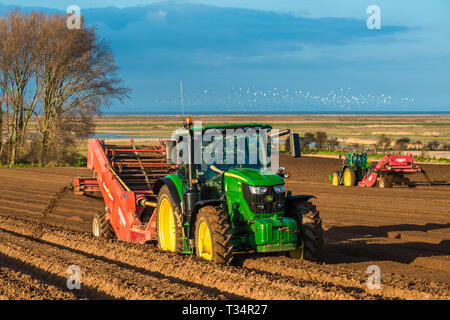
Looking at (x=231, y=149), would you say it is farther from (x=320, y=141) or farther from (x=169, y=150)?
(x=320, y=141)

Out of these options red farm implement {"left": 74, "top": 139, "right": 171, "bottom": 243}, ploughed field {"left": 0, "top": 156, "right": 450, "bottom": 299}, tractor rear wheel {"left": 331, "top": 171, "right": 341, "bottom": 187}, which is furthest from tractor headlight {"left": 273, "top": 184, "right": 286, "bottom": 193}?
tractor rear wheel {"left": 331, "top": 171, "right": 341, "bottom": 187}

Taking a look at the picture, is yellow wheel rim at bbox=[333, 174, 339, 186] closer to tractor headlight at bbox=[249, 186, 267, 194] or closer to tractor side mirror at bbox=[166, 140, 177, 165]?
tractor side mirror at bbox=[166, 140, 177, 165]

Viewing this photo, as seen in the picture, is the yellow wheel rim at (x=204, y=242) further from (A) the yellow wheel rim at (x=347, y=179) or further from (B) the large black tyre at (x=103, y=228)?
(A) the yellow wheel rim at (x=347, y=179)

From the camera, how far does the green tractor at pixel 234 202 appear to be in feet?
28.6

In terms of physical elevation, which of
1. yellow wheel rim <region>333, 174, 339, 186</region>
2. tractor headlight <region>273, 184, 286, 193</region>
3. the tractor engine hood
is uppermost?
the tractor engine hood

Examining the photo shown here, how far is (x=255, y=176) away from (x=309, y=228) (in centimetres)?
112

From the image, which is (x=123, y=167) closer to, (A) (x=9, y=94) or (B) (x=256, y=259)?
(B) (x=256, y=259)

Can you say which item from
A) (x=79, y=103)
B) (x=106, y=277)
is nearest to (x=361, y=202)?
(x=106, y=277)

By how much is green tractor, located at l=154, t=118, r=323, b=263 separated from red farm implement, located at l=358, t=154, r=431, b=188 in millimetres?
15109

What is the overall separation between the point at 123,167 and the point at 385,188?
44.8ft

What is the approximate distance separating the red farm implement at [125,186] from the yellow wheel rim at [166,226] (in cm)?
29

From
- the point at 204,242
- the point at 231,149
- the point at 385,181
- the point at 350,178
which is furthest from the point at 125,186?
the point at 350,178

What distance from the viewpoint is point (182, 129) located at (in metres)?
9.73

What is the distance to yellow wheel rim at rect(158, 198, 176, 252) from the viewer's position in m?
10.2
